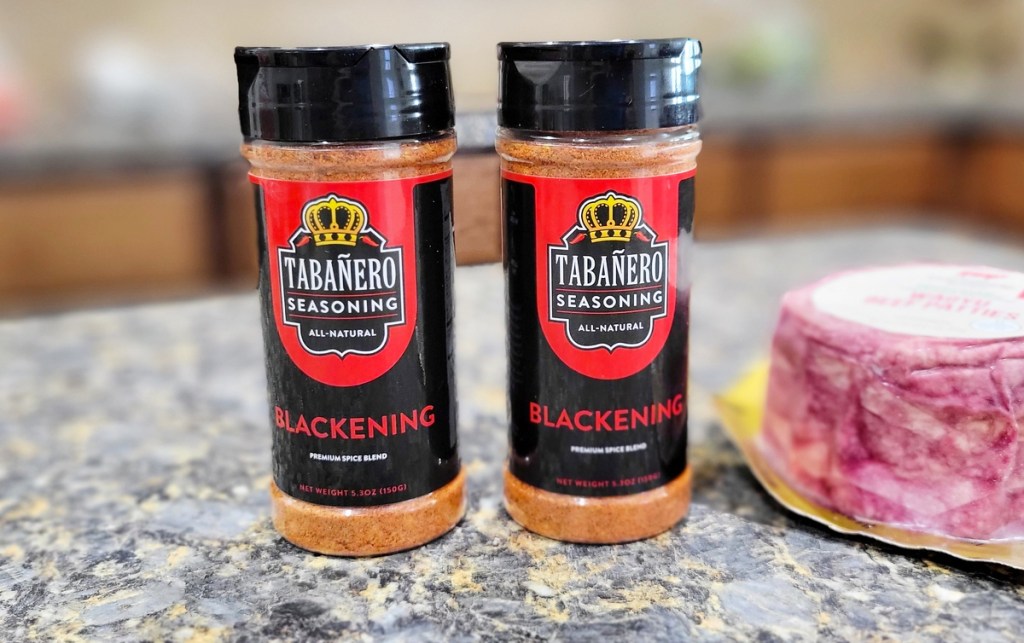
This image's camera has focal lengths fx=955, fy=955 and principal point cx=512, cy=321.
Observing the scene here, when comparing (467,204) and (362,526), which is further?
(467,204)

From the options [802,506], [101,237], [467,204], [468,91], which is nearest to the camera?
[802,506]

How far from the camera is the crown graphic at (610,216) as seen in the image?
0.61 m

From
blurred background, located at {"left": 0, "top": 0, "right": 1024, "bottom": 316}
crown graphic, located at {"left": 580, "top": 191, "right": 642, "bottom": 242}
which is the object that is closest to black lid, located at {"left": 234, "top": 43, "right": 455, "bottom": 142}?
crown graphic, located at {"left": 580, "top": 191, "right": 642, "bottom": 242}

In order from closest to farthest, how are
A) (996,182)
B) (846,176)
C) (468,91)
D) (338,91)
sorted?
(338,91) → (468,91) → (996,182) → (846,176)

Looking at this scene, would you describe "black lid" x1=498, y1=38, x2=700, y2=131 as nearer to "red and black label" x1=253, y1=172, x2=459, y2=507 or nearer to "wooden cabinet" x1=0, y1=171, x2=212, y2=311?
"red and black label" x1=253, y1=172, x2=459, y2=507

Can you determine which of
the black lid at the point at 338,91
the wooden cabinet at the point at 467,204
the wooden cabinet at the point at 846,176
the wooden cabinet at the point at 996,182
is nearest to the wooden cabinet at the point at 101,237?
the wooden cabinet at the point at 467,204

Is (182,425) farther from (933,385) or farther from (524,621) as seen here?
(933,385)

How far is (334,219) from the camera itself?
0.60 meters

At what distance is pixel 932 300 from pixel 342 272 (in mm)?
436

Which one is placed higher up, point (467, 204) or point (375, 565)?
point (467, 204)

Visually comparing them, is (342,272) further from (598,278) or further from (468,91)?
(468,91)

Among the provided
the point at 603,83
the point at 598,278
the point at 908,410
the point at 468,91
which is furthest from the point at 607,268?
the point at 468,91

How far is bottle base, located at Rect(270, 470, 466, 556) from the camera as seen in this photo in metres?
0.65

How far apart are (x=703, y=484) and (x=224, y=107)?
8.13ft
